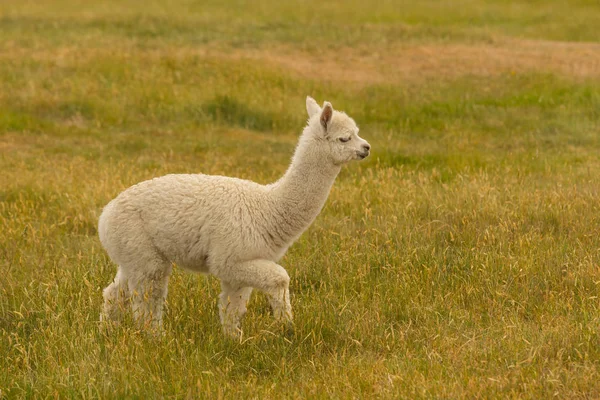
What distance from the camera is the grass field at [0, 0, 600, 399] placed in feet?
17.2

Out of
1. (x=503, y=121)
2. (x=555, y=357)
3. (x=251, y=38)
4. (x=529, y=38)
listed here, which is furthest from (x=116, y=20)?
(x=555, y=357)

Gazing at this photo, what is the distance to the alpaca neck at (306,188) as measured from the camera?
6.31 m

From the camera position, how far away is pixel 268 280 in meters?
5.82

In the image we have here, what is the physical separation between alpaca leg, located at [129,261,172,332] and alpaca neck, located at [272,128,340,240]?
1.01 meters

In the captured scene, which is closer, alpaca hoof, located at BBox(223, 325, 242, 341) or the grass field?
the grass field

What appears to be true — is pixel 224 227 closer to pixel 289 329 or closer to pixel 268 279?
pixel 268 279

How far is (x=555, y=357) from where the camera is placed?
5.31 metres

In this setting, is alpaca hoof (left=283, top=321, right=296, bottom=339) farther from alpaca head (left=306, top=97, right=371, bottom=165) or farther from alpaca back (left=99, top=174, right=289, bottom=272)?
alpaca head (left=306, top=97, right=371, bottom=165)

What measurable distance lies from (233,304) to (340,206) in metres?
3.59

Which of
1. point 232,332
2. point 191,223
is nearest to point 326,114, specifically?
point 191,223

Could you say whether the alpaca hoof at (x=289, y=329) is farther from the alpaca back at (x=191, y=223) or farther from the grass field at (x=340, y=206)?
the alpaca back at (x=191, y=223)

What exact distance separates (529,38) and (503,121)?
11060mm

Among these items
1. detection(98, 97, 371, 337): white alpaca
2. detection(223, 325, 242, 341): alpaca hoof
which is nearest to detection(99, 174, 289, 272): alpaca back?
detection(98, 97, 371, 337): white alpaca

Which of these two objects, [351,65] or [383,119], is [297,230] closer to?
[383,119]
